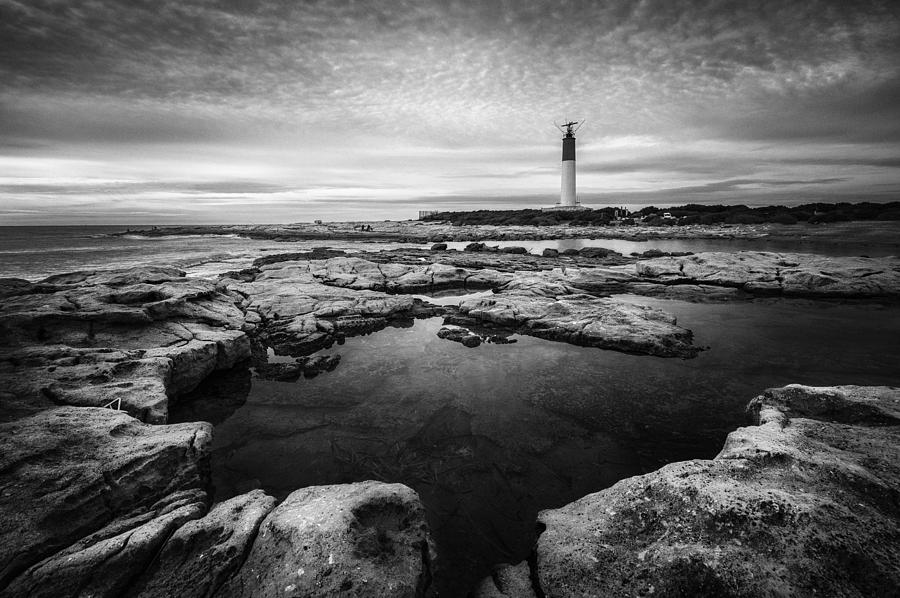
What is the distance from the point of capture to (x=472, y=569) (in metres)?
4.81

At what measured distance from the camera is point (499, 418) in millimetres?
8383

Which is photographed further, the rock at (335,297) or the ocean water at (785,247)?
the ocean water at (785,247)

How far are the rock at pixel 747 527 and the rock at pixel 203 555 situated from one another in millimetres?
3253

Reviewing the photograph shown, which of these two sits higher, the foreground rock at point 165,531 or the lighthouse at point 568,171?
the lighthouse at point 568,171

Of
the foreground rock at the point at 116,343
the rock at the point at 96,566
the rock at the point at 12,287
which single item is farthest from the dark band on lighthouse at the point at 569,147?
the rock at the point at 96,566

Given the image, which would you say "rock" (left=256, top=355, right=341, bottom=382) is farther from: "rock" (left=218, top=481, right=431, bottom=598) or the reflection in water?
"rock" (left=218, top=481, right=431, bottom=598)

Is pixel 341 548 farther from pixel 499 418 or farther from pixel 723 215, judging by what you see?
pixel 723 215

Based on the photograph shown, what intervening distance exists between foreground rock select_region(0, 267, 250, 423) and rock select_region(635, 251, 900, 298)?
2296cm

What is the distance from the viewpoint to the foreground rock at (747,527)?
333cm

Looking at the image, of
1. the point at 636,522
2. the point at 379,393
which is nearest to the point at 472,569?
the point at 636,522

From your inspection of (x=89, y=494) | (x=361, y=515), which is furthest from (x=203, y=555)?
(x=89, y=494)

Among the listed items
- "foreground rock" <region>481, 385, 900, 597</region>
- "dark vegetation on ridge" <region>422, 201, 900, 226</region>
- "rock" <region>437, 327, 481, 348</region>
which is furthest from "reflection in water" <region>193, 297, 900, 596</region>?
"dark vegetation on ridge" <region>422, 201, 900, 226</region>

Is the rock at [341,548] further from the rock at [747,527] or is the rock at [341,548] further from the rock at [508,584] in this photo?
the rock at [747,527]

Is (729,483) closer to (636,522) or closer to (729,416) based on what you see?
(636,522)
